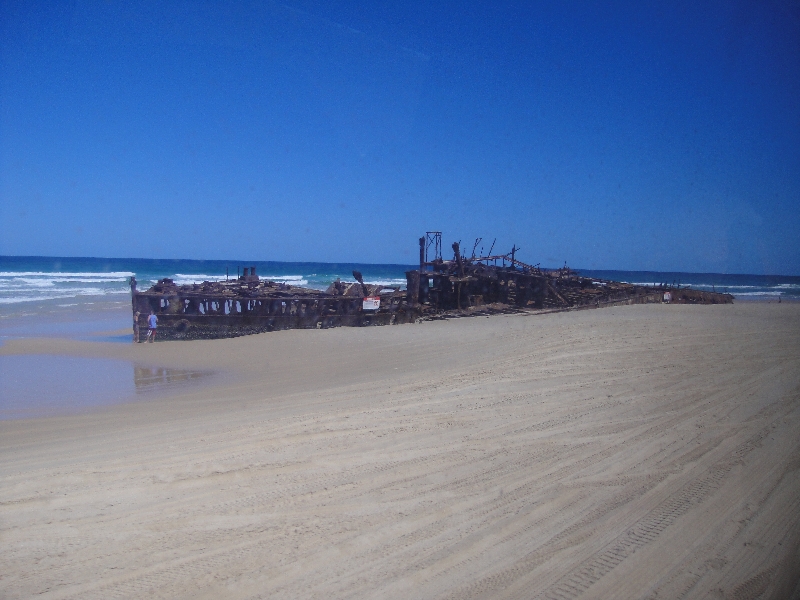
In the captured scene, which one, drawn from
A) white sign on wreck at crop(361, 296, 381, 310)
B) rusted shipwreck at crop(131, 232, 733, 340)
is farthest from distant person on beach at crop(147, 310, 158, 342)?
white sign on wreck at crop(361, 296, 381, 310)

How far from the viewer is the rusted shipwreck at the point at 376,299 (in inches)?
723

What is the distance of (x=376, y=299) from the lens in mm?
19609

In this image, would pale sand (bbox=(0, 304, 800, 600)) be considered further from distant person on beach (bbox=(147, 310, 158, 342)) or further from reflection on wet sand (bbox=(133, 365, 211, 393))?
distant person on beach (bbox=(147, 310, 158, 342))

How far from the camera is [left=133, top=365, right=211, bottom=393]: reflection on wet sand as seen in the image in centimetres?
1032

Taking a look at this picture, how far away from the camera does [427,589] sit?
3012 mm

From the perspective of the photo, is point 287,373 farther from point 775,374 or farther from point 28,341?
point 28,341

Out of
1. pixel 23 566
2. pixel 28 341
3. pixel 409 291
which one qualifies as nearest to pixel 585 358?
pixel 23 566

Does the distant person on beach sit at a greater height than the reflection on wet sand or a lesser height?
greater

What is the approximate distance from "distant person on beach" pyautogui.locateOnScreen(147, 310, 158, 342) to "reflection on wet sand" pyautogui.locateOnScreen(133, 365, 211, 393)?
201 inches

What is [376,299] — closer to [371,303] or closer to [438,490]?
[371,303]

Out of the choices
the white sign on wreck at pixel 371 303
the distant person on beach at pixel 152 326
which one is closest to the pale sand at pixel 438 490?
the distant person on beach at pixel 152 326

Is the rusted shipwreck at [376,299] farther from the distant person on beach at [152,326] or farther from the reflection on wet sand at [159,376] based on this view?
the reflection on wet sand at [159,376]

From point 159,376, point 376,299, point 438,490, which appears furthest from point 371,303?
point 438,490

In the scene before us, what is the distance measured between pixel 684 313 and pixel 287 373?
10.8 metres
